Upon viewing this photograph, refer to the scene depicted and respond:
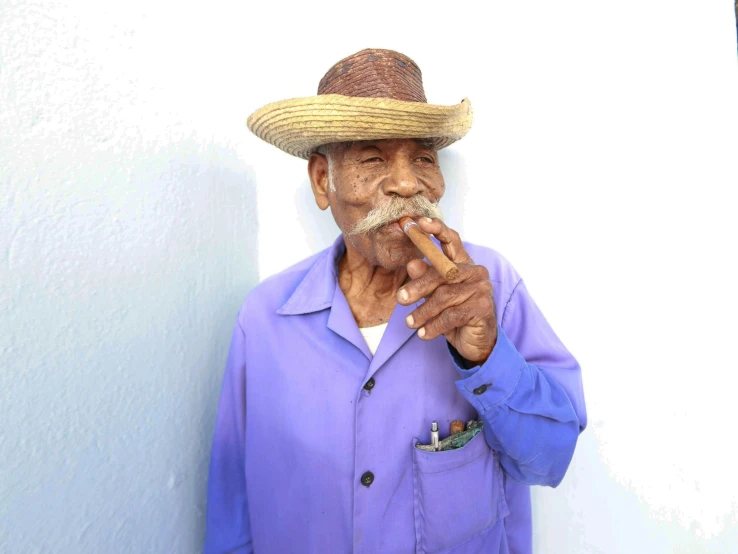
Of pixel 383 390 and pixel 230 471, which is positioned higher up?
pixel 383 390

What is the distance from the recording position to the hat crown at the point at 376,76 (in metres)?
1.26

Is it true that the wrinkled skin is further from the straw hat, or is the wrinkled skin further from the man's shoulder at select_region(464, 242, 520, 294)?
the man's shoulder at select_region(464, 242, 520, 294)

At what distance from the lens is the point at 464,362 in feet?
3.69

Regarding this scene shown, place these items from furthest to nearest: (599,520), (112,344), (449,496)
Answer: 1. (599,520)
2. (449,496)
3. (112,344)

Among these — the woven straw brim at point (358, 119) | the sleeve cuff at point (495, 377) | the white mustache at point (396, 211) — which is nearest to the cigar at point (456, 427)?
the sleeve cuff at point (495, 377)

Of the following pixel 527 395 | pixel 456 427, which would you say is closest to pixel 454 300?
pixel 527 395

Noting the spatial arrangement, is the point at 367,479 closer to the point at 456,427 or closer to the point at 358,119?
the point at 456,427

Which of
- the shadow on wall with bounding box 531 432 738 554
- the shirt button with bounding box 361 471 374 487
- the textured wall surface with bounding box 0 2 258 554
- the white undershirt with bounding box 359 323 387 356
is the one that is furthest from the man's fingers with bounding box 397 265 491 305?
the shadow on wall with bounding box 531 432 738 554

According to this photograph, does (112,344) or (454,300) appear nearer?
(454,300)

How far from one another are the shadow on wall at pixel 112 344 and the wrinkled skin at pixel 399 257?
449 mm

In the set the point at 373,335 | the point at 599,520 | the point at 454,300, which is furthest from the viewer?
the point at 599,520

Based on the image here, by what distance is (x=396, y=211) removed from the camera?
1231 millimetres

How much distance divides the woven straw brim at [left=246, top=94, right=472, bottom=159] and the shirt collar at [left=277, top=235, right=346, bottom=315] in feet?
1.26

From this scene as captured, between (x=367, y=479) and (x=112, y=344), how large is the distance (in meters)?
0.71
